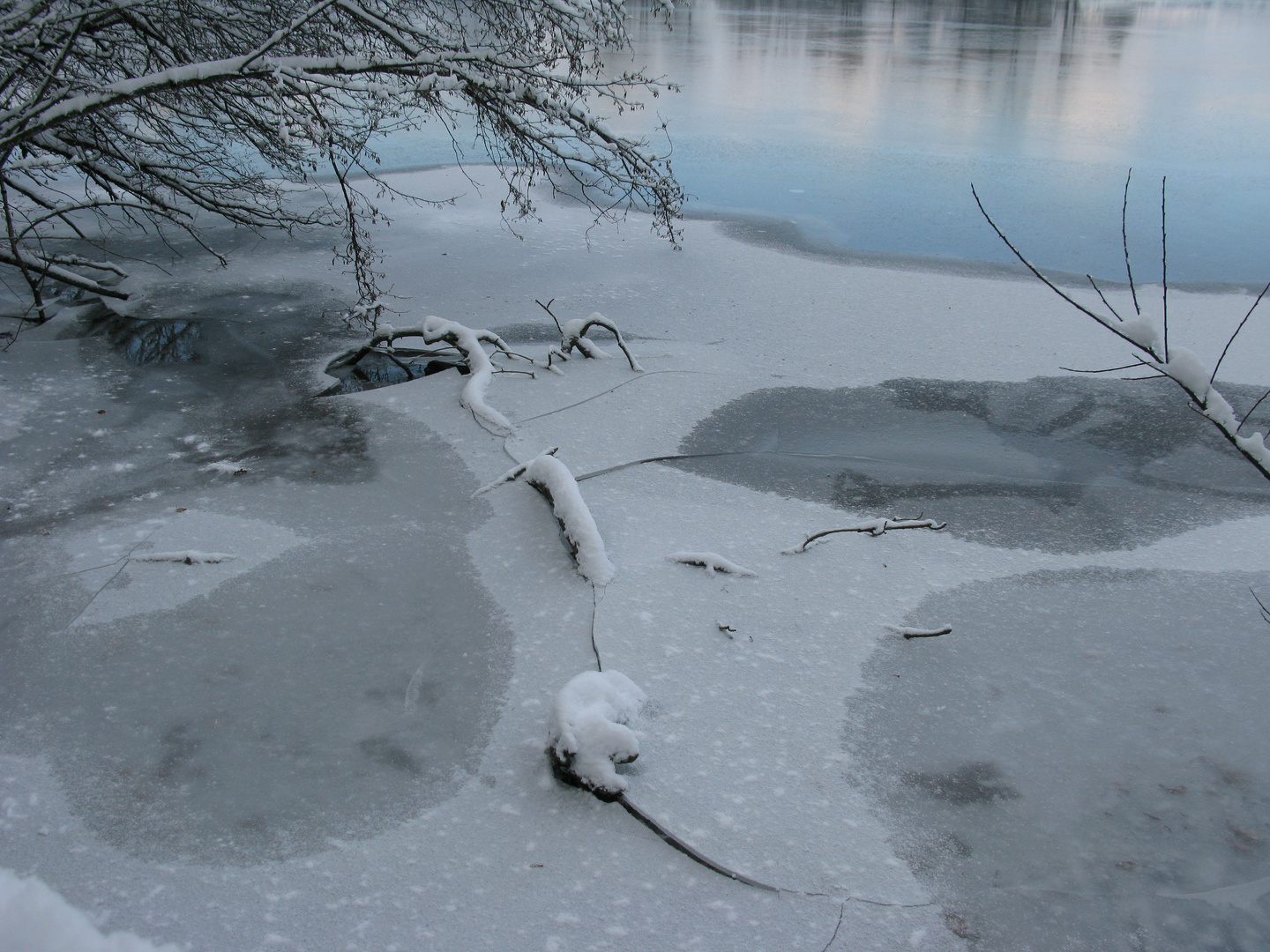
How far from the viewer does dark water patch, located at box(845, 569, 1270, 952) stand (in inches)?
80.9

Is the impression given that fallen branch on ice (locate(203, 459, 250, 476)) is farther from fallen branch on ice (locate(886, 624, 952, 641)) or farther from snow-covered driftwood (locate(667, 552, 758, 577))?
fallen branch on ice (locate(886, 624, 952, 641))

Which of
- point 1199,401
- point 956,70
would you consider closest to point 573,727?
point 1199,401

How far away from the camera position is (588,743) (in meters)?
2.28

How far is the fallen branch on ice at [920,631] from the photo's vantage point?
2.91 m

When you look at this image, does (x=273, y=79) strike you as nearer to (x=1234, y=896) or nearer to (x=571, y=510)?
(x=571, y=510)

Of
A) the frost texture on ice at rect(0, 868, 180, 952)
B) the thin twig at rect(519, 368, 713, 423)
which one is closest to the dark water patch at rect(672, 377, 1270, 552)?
the thin twig at rect(519, 368, 713, 423)

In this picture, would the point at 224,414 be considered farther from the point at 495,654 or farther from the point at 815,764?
the point at 815,764

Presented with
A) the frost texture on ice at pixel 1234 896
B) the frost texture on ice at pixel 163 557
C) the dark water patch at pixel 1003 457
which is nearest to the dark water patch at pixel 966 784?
the frost texture on ice at pixel 1234 896

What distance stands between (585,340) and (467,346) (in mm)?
661

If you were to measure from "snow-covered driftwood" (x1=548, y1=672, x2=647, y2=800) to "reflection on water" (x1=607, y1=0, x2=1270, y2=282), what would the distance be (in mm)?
6012

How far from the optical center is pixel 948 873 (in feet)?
6.93

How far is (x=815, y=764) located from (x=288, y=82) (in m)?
3.27

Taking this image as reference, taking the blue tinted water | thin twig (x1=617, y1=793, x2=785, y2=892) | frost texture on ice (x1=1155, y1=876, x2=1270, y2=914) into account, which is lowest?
frost texture on ice (x1=1155, y1=876, x2=1270, y2=914)

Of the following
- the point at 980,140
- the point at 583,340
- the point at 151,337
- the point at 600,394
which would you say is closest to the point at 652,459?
the point at 600,394
